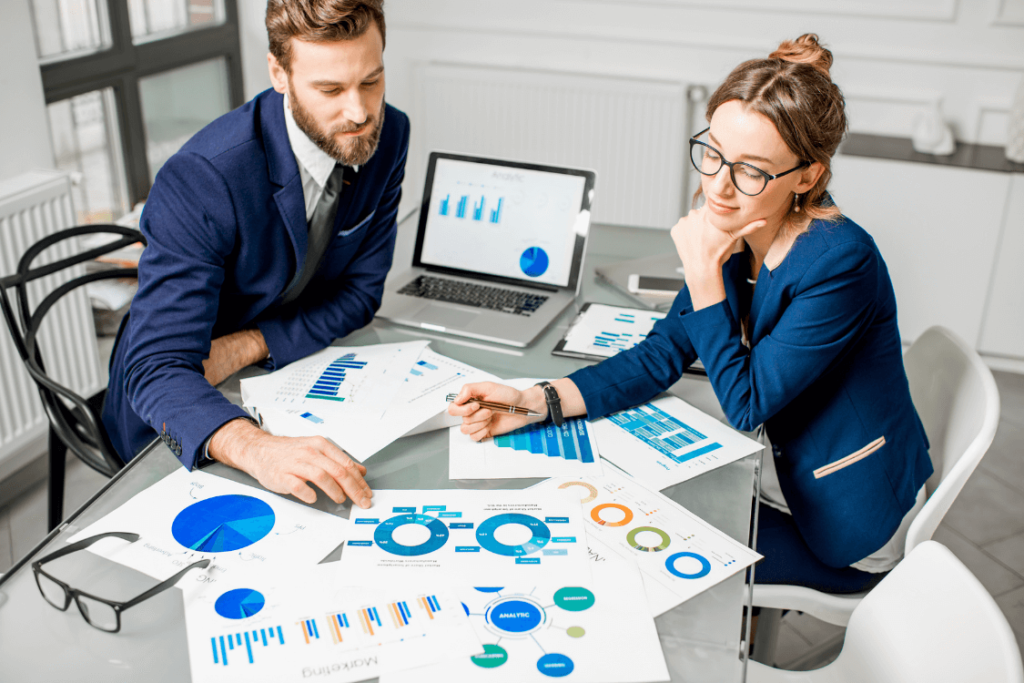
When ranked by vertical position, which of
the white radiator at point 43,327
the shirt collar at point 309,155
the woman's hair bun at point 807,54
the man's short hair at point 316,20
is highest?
the man's short hair at point 316,20

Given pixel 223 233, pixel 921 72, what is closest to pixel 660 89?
pixel 921 72

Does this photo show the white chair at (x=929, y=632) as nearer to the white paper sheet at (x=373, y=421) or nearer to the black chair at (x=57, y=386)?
the white paper sheet at (x=373, y=421)

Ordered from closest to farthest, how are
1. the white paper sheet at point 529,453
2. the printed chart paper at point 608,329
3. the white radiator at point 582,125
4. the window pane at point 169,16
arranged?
the white paper sheet at point 529,453 → the printed chart paper at point 608,329 → the window pane at point 169,16 → the white radiator at point 582,125

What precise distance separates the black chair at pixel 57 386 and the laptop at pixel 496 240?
1.94 feet

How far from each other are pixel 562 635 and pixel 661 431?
1.69ft

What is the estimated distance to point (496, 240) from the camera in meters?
1.94

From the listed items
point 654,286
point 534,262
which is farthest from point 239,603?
point 654,286

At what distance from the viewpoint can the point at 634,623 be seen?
3.27 ft

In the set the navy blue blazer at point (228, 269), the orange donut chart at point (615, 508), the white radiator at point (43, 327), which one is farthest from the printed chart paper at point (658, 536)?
the white radiator at point (43, 327)

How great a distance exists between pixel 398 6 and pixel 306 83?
2.41 metres

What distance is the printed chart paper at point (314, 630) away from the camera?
93 cm

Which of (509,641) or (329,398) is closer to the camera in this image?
(509,641)

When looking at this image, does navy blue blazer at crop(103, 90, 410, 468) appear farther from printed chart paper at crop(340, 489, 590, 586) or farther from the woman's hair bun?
the woman's hair bun

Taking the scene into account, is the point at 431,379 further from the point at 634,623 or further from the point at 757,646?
the point at 757,646
